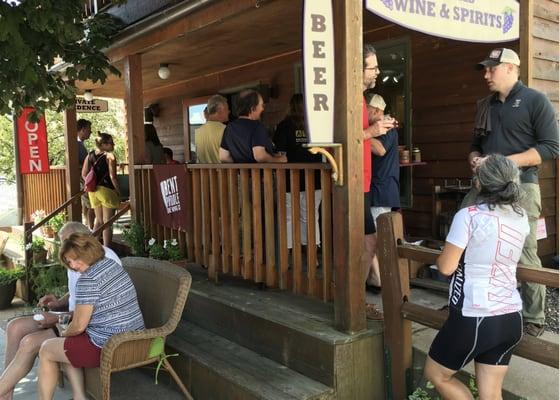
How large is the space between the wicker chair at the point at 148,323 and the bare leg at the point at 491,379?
1.87 metres

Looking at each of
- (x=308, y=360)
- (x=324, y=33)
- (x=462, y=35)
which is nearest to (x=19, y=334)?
(x=308, y=360)

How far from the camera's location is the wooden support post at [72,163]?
25.8 feet

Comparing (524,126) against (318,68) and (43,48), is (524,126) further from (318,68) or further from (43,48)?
(43,48)

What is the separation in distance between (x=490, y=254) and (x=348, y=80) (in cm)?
134

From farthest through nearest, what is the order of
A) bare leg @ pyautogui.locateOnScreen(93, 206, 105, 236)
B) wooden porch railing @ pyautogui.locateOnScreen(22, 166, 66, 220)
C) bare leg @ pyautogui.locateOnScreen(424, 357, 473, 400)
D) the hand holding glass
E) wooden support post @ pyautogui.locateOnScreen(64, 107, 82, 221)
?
1. wooden porch railing @ pyautogui.locateOnScreen(22, 166, 66, 220)
2. wooden support post @ pyautogui.locateOnScreen(64, 107, 82, 221)
3. bare leg @ pyautogui.locateOnScreen(93, 206, 105, 236)
4. the hand holding glass
5. bare leg @ pyautogui.locateOnScreen(424, 357, 473, 400)

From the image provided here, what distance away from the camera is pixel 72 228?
3.79 metres

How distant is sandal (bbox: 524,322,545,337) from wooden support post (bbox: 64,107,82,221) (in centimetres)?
649

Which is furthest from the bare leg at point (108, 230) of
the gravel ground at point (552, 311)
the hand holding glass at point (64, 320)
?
the gravel ground at point (552, 311)

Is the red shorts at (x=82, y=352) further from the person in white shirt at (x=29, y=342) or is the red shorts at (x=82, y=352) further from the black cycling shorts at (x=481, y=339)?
the black cycling shorts at (x=481, y=339)

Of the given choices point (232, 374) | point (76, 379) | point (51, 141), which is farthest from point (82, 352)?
point (51, 141)

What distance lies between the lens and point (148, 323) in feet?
12.8

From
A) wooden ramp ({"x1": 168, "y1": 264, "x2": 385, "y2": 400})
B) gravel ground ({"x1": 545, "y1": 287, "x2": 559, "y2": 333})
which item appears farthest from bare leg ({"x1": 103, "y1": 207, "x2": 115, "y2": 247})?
gravel ground ({"x1": 545, "y1": 287, "x2": 559, "y2": 333})

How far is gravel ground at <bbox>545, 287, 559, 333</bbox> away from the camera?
11.5 feet

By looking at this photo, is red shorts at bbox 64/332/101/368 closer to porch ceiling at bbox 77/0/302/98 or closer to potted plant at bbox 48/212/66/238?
porch ceiling at bbox 77/0/302/98
